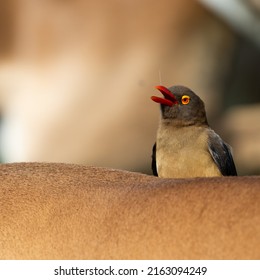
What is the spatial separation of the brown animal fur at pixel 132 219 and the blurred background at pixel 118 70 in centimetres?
119

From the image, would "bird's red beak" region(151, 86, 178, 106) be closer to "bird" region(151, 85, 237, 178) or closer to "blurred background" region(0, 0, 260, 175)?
"bird" region(151, 85, 237, 178)

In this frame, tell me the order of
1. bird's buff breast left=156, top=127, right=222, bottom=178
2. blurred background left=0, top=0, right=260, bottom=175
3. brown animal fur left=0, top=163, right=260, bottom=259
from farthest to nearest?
blurred background left=0, top=0, right=260, bottom=175, bird's buff breast left=156, top=127, right=222, bottom=178, brown animal fur left=0, top=163, right=260, bottom=259

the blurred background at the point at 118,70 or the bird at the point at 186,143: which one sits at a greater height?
the blurred background at the point at 118,70

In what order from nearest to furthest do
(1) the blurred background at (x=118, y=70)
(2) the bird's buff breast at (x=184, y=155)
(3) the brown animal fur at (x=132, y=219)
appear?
(3) the brown animal fur at (x=132, y=219), (2) the bird's buff breast at (x=184, y=155), (1) the blurred background at (x=118, y=70)

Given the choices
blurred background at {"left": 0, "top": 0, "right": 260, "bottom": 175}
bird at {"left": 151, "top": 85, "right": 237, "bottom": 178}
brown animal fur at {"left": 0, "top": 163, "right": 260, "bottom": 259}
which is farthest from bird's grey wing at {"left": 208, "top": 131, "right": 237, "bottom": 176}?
blurred background at {"left": 0, "top": 0, "right": 260, "bottom": 175}

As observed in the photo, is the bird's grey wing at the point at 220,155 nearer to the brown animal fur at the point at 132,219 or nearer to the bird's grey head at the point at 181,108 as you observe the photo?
the bird's grey head at the point at 181,108

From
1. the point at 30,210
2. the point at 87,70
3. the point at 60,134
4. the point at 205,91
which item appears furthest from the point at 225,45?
the point at 30,210

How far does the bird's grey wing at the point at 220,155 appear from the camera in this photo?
29.8 inches

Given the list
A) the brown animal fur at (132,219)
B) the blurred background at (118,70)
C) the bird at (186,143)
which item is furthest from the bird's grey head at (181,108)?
the blurred background at (118,70)

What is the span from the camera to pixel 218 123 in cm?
166

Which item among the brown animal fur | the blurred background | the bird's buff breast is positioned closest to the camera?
the brown animal fur

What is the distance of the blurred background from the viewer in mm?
1637

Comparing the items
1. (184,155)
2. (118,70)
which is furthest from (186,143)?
(118,70)

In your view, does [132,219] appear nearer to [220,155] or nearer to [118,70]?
[220,155]
